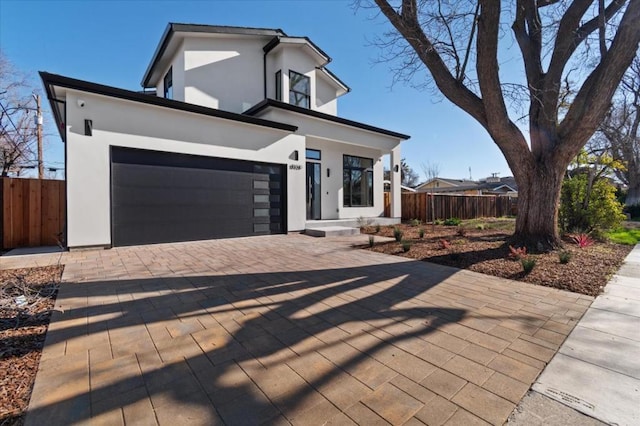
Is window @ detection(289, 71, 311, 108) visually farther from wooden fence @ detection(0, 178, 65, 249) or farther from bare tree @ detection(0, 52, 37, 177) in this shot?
bare tree @ detection(0, 52, 37, 177)

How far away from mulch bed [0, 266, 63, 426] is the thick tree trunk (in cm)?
779

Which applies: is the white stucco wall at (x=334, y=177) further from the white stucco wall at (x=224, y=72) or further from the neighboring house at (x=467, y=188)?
the neighboring house at (x=467, y=188)

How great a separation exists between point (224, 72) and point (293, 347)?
12.2 metres

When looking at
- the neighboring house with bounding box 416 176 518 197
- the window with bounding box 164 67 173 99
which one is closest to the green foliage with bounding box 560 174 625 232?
the window with bounding box 164 67 173 99

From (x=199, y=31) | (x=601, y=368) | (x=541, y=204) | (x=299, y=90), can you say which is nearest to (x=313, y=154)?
(x=299, y=90)

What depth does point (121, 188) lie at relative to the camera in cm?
712

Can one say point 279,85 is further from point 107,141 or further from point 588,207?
point 588,207

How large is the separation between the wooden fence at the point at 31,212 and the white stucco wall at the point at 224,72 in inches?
216

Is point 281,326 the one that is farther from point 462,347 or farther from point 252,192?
point 252,192

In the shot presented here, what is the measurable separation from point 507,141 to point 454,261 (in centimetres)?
282

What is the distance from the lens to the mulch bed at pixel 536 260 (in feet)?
14.8

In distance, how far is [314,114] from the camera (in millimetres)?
Result: 10789

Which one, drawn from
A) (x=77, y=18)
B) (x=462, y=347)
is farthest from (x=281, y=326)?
(x=77, y=18)

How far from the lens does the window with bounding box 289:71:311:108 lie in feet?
41.4
